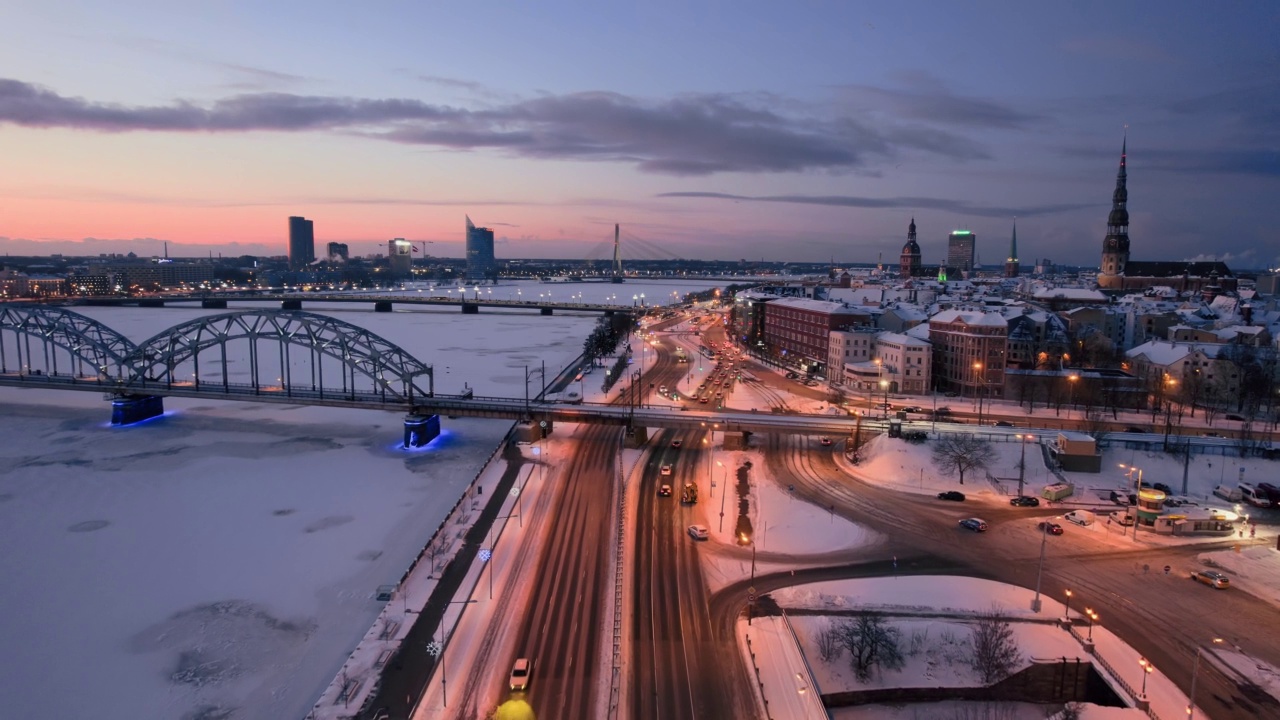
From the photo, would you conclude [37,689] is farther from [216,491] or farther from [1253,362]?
[1253,362]

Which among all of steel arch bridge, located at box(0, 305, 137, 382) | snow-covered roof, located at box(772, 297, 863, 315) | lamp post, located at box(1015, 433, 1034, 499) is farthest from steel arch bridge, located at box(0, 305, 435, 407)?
snow-covered roof, located at box(772, 297, 863, 315)

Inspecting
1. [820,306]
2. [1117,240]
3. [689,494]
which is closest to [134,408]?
[689,494]

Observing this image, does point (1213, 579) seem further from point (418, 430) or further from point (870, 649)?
point (418, 430)

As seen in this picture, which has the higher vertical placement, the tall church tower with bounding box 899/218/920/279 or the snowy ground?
the tall church tower with bounding box 899/218/920/279

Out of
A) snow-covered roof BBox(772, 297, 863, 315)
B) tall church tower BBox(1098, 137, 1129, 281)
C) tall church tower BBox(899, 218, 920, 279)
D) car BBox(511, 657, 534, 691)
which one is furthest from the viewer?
tall church tower BBox(899, 218, 920, 279)

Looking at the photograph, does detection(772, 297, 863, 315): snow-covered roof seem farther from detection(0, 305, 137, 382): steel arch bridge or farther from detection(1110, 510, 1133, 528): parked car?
detection(0, 305, 137, 382): steel arch bridge

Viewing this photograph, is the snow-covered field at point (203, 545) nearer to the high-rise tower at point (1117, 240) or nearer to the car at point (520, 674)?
the car at point (520, 674)

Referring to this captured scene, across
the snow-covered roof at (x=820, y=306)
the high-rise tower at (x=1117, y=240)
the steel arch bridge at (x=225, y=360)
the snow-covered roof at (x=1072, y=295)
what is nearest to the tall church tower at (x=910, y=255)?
the high-rise tower at (x=1117, y=240)
